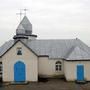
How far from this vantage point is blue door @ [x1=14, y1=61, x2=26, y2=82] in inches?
949

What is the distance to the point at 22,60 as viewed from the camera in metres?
24.4

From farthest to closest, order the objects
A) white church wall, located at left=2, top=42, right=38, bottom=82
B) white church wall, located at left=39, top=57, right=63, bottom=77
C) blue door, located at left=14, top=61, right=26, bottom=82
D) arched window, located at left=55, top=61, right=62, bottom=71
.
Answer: arched window, located at left=55, top=61, right=62, bottom=71, white church wall, located at left=39, top=57, right=63, bottom=77, white church wall, located at left=2, top=42, right=38, bottom=82, blue door, located at left=14, top=61, right=26, bottom=82

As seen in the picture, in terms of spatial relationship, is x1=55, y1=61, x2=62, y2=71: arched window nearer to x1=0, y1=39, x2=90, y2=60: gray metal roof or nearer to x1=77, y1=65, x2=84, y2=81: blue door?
x1=0, y1=39, x2=90, y2=60: gray metal roof

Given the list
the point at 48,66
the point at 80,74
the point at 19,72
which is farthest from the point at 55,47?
the point at 19,72

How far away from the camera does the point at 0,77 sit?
87.2 ft

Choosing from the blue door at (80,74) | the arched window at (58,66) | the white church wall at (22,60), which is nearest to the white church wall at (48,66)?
the arched window at (58,66)

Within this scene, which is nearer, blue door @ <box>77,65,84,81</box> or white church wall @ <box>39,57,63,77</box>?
blue door @ <box>77,65,84,81</box>

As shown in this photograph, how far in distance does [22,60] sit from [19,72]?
1.64 m

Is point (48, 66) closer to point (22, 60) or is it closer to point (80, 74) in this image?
point (22, 60)

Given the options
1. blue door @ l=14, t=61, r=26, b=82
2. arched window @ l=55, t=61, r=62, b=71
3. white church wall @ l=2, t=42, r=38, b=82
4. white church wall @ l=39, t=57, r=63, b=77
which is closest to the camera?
blue door @ l=14, t=61, r=26, b=82

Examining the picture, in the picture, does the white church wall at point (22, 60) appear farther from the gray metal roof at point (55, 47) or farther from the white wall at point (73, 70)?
the white wall at point (73, 70)

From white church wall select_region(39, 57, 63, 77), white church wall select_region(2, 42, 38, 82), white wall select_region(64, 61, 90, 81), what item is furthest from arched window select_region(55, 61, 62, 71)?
white church wall select_region(2, 42, 38, 82)

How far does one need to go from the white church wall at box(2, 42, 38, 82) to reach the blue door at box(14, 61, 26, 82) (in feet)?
1.32

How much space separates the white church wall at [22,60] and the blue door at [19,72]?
402 millimetres
